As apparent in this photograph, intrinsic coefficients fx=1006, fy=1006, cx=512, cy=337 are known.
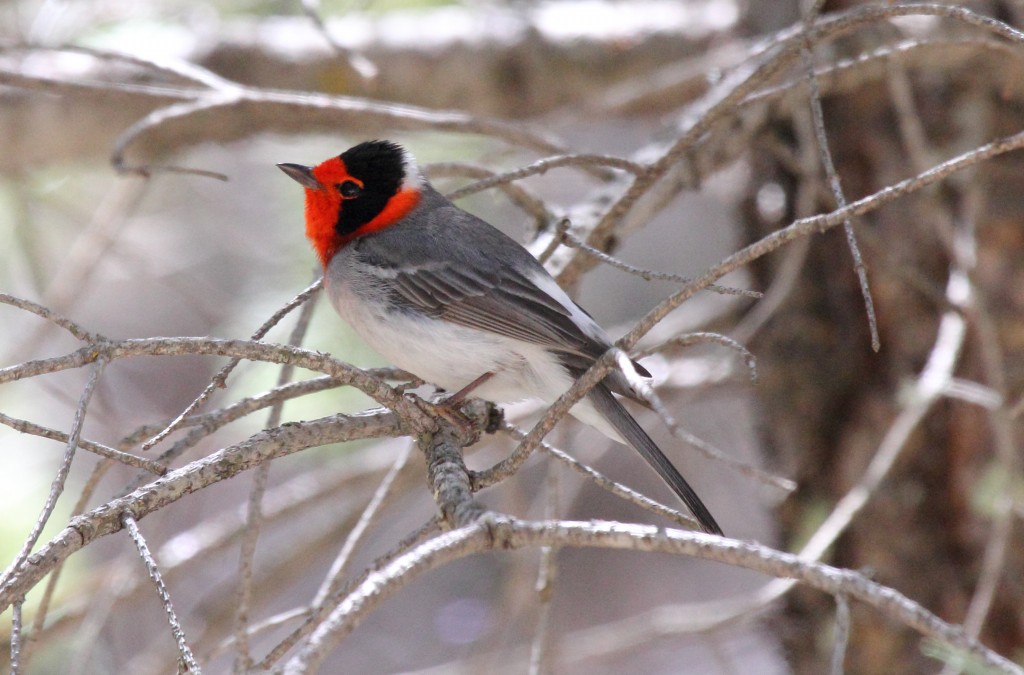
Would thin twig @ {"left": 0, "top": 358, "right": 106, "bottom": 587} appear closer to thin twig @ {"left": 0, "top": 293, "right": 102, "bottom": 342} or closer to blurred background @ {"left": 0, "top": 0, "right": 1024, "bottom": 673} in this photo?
thin twig @ {"left": 0, "top": 293, "right": 102, "bottom": 342}

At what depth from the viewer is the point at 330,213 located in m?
3.48

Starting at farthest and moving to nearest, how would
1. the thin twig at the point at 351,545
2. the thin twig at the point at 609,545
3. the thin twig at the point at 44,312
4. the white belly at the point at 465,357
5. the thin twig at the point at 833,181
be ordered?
the white belly at the point at 465,357 < the thin twig at the point at 351,545 < the thin twig at the point at 833,181 < the thin twig at the point at 44,312 < the thin twig at the point at 609,545

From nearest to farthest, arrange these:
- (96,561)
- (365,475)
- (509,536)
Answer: (509,536)
(365,475)
(96,561)

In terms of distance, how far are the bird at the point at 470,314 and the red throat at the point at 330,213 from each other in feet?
0.04

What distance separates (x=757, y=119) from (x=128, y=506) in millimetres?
2600

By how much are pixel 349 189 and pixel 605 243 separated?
38.2 inches

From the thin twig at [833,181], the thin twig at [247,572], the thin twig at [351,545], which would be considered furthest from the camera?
the thin twig at [351,545]

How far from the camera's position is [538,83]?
446 centimetres

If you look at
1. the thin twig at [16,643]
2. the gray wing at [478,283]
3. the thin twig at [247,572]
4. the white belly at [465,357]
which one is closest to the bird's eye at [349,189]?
the gray wing at [478,283]

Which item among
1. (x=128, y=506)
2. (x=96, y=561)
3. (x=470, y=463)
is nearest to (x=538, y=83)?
(x=470, y=463)

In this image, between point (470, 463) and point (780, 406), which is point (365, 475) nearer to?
point (470, 463)

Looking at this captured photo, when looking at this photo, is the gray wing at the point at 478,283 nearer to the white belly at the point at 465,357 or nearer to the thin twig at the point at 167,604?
the white belly at the point at 465,357

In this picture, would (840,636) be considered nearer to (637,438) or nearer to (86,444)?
(86,444)

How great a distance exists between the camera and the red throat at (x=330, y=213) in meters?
3.46
